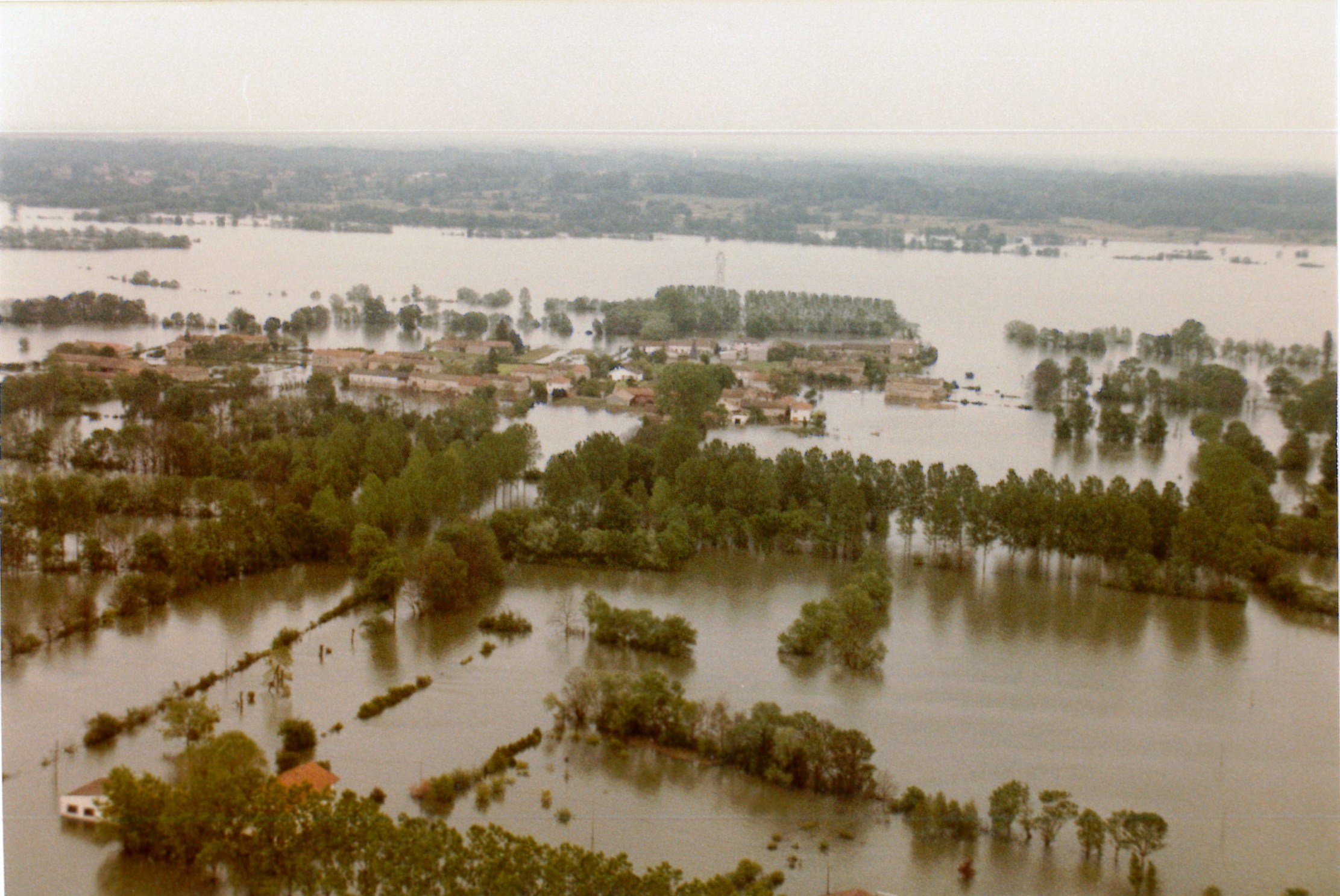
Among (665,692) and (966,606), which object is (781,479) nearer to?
(966,606)

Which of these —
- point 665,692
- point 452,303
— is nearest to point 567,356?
point 452,303

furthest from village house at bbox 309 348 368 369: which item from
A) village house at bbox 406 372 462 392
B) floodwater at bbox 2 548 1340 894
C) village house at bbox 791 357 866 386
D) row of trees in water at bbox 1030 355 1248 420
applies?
row of trees in water at bbox 1030 355 1248 420

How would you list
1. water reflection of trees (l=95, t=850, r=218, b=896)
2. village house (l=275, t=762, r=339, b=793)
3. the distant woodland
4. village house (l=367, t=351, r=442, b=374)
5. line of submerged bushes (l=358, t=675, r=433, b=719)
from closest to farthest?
water reflection of trees (l=95, t=850, r=218, b=896), village house (l=275, t=762, r=339, b=793), line of submerged bushes (l=358, t=675, r=433, b=719), the distant woodland, village house (l=367, t=351, r=442, b=374)

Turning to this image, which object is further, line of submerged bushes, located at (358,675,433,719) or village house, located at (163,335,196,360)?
village house, located at (163,335,196,360)

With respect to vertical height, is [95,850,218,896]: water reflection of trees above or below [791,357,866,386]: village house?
below

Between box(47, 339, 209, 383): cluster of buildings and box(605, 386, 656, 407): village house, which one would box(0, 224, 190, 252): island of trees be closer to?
box(47, 339, 209, 383): cluster of buildings

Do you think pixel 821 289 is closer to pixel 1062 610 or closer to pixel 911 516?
pixel 911 516
